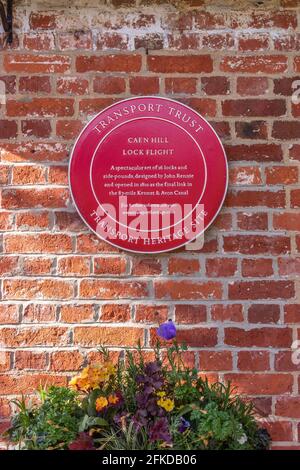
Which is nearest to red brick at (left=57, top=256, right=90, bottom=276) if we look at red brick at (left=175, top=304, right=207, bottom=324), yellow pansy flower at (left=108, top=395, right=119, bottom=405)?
red brick at (left=175, top=304, right=207, bottom=324)

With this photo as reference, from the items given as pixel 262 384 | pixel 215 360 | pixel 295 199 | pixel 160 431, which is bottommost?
pixel 160 431

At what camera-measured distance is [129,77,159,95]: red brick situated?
2590 millimetres

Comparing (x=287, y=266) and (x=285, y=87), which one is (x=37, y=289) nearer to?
(x=287, y=266)

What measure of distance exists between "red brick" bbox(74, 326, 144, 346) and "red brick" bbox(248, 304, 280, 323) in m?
0.50

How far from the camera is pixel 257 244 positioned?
A: 102 inches

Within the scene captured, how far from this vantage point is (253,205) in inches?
102

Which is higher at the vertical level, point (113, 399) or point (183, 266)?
point (183, 266)

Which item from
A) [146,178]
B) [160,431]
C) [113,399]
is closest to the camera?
[160,431]

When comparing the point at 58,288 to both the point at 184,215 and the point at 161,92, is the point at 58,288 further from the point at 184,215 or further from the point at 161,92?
the point at 161,92

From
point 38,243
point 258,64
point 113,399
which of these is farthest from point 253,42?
point 113,399

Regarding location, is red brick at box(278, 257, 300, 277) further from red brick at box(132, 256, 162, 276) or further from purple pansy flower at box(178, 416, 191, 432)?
purple pansy flower at box(178, 416, 191, 432)

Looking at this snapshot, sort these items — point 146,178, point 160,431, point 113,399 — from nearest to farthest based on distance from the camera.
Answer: point 160,431 → point 113,399 → point 146,178

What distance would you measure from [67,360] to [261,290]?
2.96 feet

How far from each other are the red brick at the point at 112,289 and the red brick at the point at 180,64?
37.3 inches
